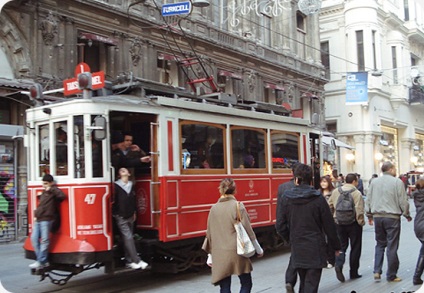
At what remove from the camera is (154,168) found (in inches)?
344

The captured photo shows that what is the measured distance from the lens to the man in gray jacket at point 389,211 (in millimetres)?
8031

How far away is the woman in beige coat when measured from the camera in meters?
5.93

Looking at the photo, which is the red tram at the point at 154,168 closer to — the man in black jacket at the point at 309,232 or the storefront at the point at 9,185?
the man in black jacket at the point at 309,232

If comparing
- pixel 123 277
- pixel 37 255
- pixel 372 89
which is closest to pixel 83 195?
pixel 37 255

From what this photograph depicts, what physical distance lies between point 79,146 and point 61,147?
40 centimetres

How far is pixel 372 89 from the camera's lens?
3181 centimetres

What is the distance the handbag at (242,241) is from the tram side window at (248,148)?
4.28 m

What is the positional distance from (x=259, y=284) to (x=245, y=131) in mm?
3353

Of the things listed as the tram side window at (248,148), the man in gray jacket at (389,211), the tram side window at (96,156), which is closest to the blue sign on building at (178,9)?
the tram side window at (248,148)

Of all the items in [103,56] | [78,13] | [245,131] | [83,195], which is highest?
[78,13]

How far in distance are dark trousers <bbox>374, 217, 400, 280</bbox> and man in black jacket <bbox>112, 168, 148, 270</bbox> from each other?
3728 mm

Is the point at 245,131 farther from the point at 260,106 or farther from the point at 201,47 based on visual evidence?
the point at 201,47

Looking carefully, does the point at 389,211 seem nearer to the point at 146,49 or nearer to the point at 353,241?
the point at 353,241

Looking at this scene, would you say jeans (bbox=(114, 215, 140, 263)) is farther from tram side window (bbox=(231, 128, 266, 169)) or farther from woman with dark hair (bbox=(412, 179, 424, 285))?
woman with dark hair (bbox=(412, 179, 424, 285))
